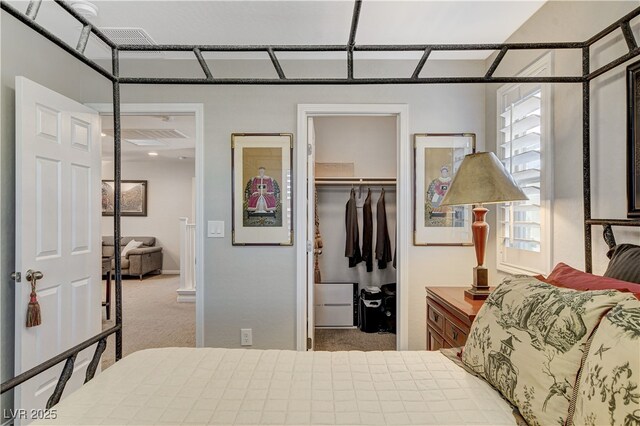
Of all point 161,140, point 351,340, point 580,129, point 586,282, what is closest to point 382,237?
point 351,340

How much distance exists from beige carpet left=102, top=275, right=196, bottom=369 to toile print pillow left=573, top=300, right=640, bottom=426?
126 inches

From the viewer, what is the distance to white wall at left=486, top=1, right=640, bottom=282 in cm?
142

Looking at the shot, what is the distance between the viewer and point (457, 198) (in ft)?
5.93

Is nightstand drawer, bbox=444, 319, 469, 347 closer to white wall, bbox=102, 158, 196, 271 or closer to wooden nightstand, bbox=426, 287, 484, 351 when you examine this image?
wooden nightstand, bbox=426, 287, 484, 351

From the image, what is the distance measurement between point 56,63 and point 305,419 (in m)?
2.81

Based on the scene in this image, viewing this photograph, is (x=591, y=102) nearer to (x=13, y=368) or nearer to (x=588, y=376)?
(x=588, y=376)

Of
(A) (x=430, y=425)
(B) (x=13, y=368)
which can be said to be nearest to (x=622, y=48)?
(A) (x=430, y=425)

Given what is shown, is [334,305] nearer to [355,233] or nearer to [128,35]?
[355,233]

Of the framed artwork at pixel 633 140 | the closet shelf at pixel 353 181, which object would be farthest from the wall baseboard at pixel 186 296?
the framed artwork at pixel 633 140

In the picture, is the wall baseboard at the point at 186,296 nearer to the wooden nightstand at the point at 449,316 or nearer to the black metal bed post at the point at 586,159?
the wooden nightstand at the point at 449,316

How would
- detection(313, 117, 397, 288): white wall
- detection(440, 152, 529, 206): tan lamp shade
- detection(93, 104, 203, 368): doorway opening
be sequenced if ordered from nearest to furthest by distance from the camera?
detection(440, 152, 529, 206): tan lamp shade < detection(93, 104, 203, 368): doorway opening < detection(313, 117, 397, 288): white wall

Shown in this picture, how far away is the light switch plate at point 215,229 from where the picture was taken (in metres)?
2.59

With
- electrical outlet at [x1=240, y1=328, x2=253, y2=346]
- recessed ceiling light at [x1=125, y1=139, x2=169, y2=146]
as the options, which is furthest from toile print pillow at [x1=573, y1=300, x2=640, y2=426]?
recessed ceiling light at [x1=125, y1=139, x2=169, y2=146]

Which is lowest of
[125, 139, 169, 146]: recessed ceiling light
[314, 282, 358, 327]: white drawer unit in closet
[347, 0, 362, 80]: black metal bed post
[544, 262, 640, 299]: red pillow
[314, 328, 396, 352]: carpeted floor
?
[314, 328, 396, 352]: carpeted floor
